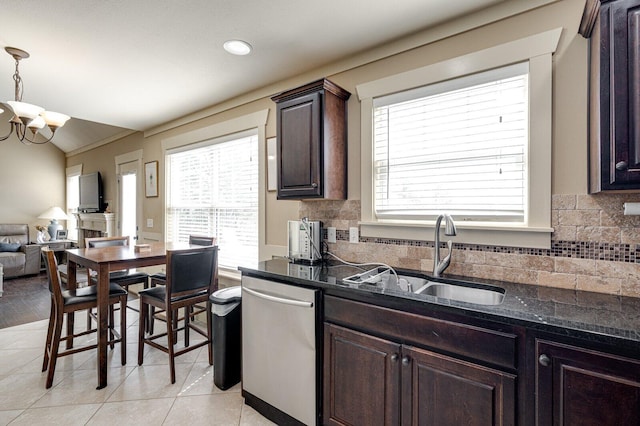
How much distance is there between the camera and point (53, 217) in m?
6.75

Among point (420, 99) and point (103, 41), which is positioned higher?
point (103, 41)

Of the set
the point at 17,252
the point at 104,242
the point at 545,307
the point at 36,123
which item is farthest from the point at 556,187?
the point at 17,252

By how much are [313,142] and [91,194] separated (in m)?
5.45

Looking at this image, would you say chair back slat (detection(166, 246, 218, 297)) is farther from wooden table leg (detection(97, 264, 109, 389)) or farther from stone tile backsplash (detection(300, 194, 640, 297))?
stone tile backsplash (detection(300, 194, 640, 297))

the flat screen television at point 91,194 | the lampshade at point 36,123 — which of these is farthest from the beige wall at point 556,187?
the flat screen television at point 91,194

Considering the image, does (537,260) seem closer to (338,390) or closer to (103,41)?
(338,390)

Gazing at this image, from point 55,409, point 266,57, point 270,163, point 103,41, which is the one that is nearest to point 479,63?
point 266,57

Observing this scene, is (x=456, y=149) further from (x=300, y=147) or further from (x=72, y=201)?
(x=72, y=201)

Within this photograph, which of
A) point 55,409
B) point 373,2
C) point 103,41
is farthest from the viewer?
point 103,41

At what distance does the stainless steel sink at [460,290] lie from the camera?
5.58ft

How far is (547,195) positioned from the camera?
169 cm

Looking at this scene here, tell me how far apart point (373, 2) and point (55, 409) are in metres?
3.22

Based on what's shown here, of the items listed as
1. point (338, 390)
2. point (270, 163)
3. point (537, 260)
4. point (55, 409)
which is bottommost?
point (55, 409)

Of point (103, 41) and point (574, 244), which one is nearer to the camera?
point (574, 244)
